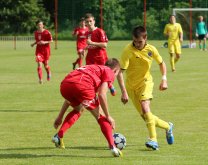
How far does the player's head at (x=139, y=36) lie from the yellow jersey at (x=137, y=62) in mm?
107

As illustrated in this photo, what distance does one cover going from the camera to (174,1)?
62.8m

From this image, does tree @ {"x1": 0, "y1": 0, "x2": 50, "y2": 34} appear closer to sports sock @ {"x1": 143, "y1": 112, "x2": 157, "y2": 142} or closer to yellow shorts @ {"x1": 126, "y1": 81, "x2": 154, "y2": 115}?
yellow shorts @ {"x1": 126, "y1": 81, "x2": 154, "y2": 115}

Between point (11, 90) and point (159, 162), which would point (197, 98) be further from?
point (159, 162)

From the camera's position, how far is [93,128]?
1285 cm

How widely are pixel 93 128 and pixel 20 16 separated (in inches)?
2270

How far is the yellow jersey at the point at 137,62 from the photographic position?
420 inches

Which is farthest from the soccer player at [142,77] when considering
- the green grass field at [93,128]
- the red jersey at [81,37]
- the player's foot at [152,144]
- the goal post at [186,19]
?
the goal post at [186,19]

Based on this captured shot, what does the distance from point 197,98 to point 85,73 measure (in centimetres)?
845

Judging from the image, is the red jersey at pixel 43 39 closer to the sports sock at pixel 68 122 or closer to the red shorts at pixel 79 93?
the sports sock at pixel 68 122

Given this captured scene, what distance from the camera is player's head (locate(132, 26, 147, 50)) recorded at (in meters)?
10.2

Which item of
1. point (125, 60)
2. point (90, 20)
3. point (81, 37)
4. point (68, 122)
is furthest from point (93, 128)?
point (81, 37)

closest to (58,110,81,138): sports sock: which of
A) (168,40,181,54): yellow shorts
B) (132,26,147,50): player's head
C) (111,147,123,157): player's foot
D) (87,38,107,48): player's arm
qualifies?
(111,147,123,157): player's foot

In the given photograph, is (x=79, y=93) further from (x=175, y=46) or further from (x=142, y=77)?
(x=175, y=46)

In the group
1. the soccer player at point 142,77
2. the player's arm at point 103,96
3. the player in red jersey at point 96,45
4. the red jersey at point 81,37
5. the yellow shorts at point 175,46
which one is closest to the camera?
the player's arm at point 103,96
